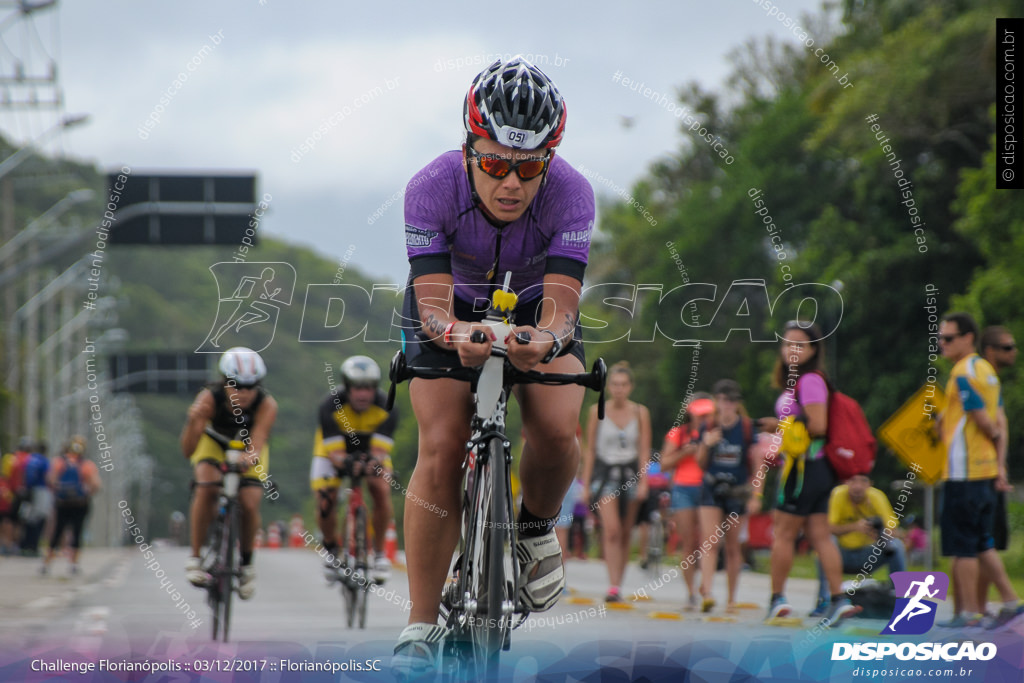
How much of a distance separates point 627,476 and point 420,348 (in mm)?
6391

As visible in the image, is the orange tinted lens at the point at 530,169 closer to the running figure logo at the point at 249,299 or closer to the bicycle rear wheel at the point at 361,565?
the running figure logo at the point at 249,299

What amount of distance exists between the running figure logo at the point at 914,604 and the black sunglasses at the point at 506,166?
2163mm

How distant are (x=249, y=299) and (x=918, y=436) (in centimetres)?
512

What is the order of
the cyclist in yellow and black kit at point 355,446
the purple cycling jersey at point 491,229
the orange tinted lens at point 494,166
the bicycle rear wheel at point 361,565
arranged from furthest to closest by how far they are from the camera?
1. the cyclist in yellow and black kit at point 355,446
2. the bicycle rear wheel at point 361,565
3. the purple cycling jersey at point 491,229
4. the orange tinted lens at point 494,166

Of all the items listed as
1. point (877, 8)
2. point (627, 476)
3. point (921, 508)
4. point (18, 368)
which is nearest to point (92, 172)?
point (18, 368)

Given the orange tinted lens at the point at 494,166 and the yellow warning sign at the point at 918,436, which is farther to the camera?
the yellow warning sign at the point at 918,436

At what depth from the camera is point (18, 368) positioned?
46062mm

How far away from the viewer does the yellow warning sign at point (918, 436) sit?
355 inches

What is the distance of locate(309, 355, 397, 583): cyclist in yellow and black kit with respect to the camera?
9852 millimetres

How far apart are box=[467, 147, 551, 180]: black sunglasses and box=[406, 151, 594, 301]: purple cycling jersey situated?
0.70ft

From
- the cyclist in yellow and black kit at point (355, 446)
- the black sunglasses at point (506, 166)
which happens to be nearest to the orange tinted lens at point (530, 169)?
the black sunglasses at point (506, 166)

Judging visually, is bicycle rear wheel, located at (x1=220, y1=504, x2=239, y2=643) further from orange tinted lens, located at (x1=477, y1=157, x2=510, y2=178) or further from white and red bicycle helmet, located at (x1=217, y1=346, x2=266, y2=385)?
orange tinted lens, located at (x1=477, y1=157, x2=510, y2=178)

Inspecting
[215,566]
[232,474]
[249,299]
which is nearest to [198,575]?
[215,566]

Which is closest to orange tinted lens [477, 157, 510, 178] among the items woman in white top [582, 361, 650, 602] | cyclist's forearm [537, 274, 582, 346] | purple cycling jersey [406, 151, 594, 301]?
purple cycling jersey [406, 151, 594, 301]
